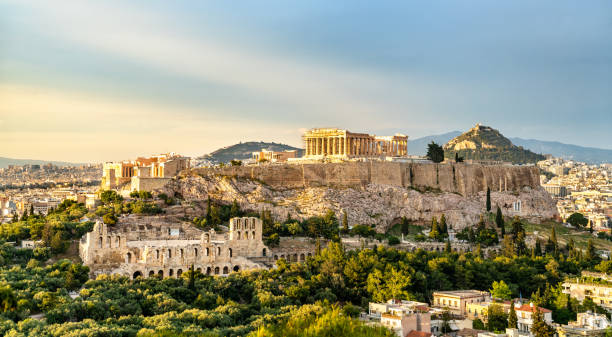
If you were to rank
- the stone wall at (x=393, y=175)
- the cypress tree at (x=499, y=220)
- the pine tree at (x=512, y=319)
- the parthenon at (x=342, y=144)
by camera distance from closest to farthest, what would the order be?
the pine tree at (x=512, y=319)
the cypress tree at (x=499, y=220)
the stone wall at (x=393, y=175)
the parthenon at (x=342, y=144)

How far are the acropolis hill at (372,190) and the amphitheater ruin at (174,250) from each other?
8763mm

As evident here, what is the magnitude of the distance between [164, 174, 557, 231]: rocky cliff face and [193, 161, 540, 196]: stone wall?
89cm

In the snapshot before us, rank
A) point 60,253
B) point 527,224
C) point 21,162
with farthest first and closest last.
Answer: point 21,162, point 527,224, point 60,253

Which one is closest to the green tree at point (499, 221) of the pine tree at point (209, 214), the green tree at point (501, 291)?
the green tree at point (501, 291)

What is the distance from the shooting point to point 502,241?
6266cm

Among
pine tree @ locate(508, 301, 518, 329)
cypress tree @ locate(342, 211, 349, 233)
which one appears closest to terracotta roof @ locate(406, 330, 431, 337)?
pine tree @ locate(508, 301, 518, 329)

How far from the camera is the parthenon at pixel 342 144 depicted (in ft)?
257

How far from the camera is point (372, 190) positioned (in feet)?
225

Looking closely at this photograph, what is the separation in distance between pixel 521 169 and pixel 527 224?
13269 mm

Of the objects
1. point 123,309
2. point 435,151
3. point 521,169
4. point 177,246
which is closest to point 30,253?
point 177,246

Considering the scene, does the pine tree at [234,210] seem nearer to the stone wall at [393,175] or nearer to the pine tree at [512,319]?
the stone wall at [393,175]

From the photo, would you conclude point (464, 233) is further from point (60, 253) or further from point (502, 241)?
point (60, 253)

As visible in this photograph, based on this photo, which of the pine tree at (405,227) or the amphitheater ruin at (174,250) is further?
the pine tree at (405,227)

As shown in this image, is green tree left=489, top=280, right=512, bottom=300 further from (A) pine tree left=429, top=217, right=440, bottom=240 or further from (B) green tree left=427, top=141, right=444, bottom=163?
(B) green tree left=427, top=141, right=444, bottom=163
